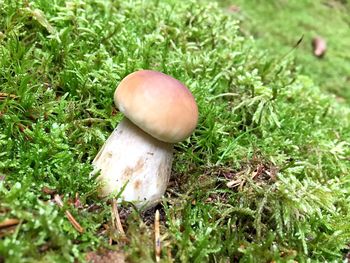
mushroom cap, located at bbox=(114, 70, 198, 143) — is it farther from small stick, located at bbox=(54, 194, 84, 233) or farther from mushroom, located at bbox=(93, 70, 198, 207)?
small stick, located at bbox=(54, 194, 84, 233)

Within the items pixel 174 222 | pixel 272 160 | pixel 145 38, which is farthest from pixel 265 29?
pixel 174 222

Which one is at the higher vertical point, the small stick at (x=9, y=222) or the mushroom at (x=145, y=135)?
the mushroom at (x=145, y=135)

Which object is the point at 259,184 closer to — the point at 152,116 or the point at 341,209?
the point at 341,209

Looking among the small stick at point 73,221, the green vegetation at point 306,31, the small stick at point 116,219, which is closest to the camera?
the small stick at point 73,221

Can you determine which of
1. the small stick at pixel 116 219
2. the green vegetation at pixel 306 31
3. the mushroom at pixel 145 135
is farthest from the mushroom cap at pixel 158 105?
the green vegetation at pixel 306 31

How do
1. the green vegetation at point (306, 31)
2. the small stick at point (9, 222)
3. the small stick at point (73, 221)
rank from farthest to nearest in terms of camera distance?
the green vegetation at point (306, 31)
the small stick at point (73, 221)
the small stick at point (9, 222)

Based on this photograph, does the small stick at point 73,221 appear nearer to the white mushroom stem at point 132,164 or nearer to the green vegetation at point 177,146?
the green vegetation at point 177,146

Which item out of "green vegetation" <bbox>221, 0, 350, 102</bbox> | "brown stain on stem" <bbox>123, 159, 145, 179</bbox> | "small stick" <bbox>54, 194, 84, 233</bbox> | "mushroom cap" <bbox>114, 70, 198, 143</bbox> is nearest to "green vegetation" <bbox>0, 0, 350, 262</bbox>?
"small stick" <bbox>54, 194, 84, 233</bbox>
